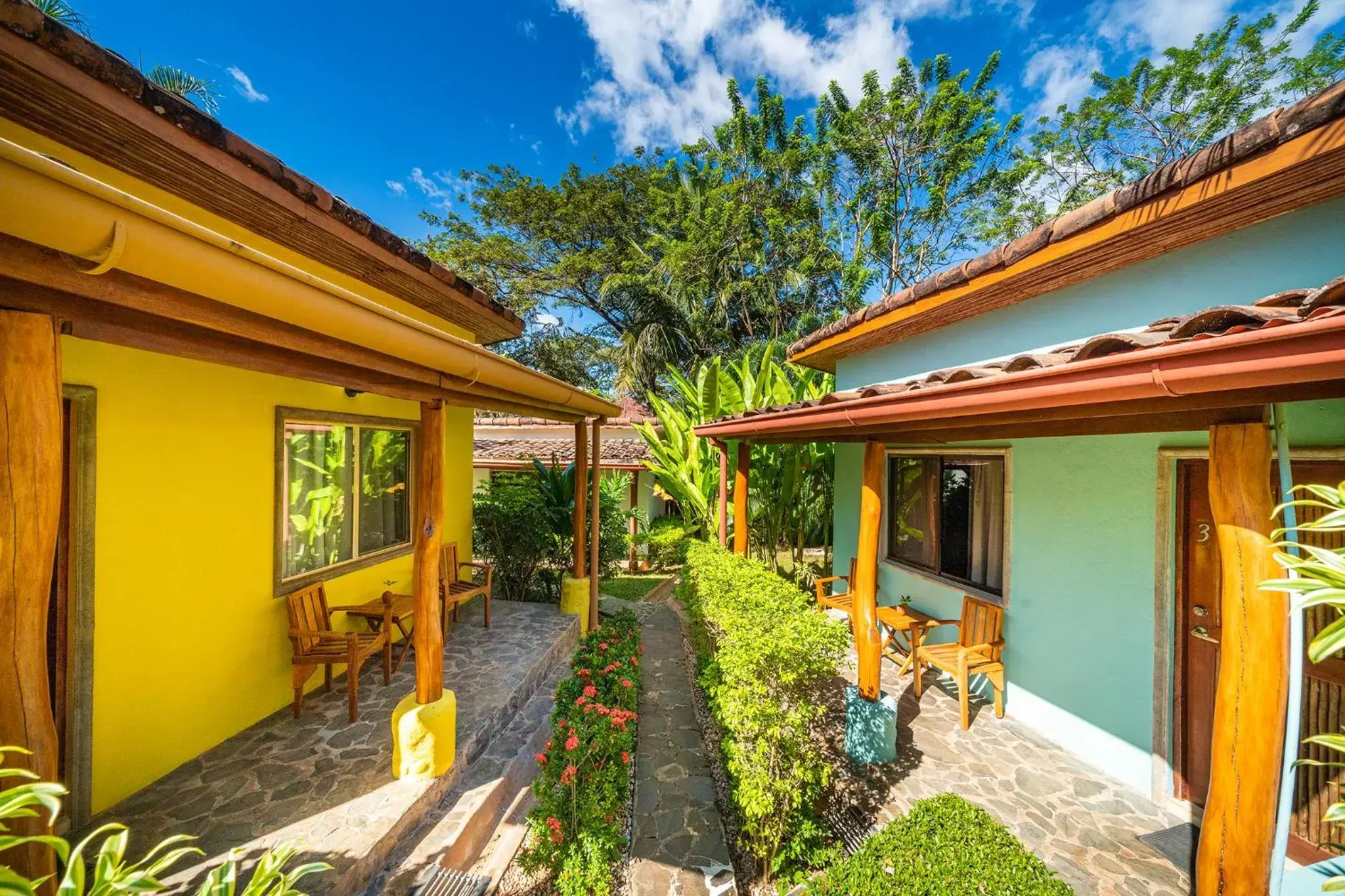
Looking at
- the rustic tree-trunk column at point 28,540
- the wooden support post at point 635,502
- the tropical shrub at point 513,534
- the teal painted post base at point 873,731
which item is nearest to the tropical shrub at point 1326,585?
the teal painted post base at point 873,731

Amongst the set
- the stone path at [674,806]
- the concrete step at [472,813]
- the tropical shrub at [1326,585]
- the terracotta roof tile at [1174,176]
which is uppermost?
the terracotta roof tile at [1174,176]

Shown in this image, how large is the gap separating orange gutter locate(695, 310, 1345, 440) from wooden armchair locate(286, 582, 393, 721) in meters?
4.74

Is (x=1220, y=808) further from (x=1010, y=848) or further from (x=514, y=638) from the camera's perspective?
(x=514, y=638)

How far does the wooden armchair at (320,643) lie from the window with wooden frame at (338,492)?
213 millimetres

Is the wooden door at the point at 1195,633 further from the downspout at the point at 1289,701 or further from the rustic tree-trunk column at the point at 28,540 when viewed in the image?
the rustic tree-trunk column at the point at 28,540

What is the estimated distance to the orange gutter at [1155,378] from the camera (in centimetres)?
154

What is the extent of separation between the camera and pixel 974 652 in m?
4.80

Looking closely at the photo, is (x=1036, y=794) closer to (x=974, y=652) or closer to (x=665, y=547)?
(x=974, y=652)

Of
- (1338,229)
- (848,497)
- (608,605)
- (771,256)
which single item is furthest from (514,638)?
(771,256)

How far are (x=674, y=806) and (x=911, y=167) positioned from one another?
23794 mm

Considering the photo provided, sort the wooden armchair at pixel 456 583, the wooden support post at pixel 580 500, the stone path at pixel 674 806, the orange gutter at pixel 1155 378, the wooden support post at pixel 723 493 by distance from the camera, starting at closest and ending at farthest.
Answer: the orange gutter at pixel 1155 378, the stone path at pixel 674 806, the wooden armchair at pixel 456 583, the wooden support post at pixel 580 500, the wooden support post at pixel 723 493

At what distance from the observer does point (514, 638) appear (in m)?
6.30

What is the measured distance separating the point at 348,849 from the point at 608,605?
6.25 meters

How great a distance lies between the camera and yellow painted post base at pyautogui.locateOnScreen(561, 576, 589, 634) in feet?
24.0
